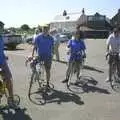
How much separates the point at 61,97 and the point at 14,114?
2232mm

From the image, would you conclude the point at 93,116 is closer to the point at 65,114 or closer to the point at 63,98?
the point at 65,114

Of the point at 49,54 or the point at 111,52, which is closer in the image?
the point at 49,54

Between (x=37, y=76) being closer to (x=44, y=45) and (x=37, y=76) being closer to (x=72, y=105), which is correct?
(x=44, y=45)

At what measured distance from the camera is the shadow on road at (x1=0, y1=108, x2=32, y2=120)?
816 cm

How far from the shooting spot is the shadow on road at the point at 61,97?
9914 mm

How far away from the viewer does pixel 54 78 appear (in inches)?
552

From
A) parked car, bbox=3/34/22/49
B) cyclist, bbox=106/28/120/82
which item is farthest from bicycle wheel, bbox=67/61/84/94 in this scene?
parked car, bbox=3/34/22/49

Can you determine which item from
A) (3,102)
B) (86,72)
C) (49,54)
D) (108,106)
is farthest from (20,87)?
(86,72)

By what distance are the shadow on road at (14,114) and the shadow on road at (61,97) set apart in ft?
4.53

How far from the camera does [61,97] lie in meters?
10.4

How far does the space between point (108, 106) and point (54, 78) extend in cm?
478

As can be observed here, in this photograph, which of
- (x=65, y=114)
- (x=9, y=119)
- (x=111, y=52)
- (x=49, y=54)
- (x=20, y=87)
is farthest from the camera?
(x=111, y=52)

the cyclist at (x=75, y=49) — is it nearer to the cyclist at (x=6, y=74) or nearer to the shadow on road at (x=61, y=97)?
the shadow on road at (x=61, y=97)

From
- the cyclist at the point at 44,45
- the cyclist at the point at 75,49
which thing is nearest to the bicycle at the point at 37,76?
the cyclist at the point at 44,45
